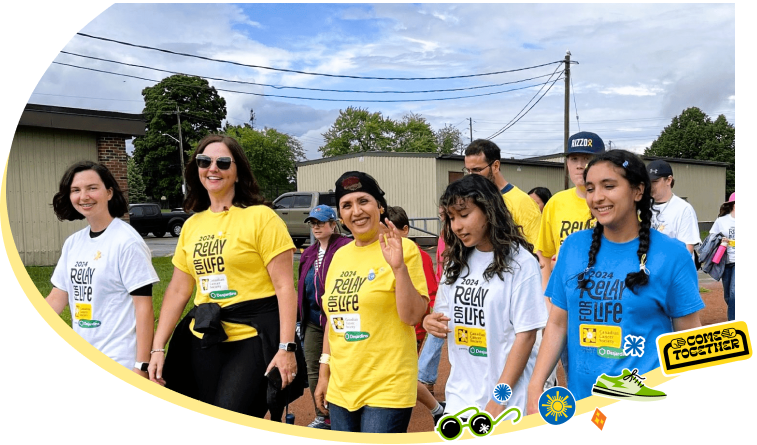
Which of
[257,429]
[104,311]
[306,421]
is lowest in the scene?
[306,421]

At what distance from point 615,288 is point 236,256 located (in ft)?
5.74

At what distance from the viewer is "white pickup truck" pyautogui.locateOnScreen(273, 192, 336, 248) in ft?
57.0

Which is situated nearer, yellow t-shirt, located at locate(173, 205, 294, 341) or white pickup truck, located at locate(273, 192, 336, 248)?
yellow t-shirt, located at locate(173, 205, 294, 341)

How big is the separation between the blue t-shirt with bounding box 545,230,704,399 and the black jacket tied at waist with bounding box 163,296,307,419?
4.66 feet

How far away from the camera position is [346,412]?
2592mm

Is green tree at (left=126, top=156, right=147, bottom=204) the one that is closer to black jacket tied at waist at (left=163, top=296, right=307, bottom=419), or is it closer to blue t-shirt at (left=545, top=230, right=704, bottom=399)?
black jacket tied at waist at (left=163, top=296, right=307, bottom=419)

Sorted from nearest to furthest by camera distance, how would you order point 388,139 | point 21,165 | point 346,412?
point 346,412 < point 21,165 < point 388,139

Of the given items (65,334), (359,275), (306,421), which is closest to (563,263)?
(359,275)

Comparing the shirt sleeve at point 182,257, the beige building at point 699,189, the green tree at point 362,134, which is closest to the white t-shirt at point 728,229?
the beige building at point 699,189

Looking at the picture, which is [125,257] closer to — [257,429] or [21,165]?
[257,429]

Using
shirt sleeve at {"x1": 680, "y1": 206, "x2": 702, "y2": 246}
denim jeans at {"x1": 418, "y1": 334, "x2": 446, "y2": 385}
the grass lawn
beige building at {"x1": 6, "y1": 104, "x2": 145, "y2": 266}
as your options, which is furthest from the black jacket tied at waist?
beige building at {"x1": 6, "y1": 104, "x2": 145, "y2": 266}

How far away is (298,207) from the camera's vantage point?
17.6 metres

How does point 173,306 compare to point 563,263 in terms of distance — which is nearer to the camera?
point 563,263

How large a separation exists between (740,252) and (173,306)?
268 centimetres
